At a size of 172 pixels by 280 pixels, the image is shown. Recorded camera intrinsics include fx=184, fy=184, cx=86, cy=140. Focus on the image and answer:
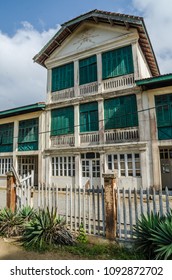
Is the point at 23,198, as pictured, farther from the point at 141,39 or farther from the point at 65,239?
the point at 141,39

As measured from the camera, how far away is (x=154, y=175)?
11.2 m

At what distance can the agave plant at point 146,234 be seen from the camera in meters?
4.15

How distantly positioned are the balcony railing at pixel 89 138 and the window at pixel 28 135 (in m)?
4.55

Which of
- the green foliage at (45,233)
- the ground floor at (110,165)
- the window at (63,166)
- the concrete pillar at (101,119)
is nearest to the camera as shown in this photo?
the green foliage at (45,233)

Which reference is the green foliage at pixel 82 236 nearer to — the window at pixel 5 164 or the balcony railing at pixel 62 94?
the balcony railing at pixel 62 94

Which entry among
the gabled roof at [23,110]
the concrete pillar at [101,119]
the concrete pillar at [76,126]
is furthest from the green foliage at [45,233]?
the gabled roof at [23,110]

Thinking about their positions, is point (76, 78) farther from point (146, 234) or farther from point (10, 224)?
point (146, 234)

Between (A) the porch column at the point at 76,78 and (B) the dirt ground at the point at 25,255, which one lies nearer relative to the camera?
(B) the dirt ground at the point at 25,255

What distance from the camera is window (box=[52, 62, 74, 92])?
15.4 metres

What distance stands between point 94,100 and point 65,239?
10574 mm

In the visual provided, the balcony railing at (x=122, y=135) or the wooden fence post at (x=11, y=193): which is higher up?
the balcony railing at (x=122, y=135)

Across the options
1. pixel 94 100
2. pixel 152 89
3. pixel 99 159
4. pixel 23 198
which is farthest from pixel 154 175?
pixel 23 198

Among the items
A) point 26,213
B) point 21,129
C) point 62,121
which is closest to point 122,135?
point 62,121

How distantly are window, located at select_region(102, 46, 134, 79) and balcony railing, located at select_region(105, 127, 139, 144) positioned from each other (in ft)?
13.4
